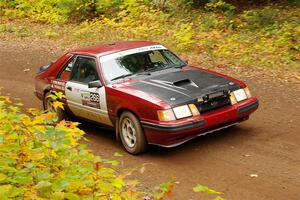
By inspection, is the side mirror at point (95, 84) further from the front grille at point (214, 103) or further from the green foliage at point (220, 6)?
the green foliage at point (220, 6)

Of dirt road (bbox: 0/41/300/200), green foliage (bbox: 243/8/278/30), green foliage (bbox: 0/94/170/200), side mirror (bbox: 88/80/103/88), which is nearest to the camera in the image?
green foliage (bbox: 0/94/170/200)

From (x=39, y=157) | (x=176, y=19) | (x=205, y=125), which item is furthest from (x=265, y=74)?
(x=39, y=157)

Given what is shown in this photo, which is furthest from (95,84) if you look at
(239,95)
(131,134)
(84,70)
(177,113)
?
(239,95)

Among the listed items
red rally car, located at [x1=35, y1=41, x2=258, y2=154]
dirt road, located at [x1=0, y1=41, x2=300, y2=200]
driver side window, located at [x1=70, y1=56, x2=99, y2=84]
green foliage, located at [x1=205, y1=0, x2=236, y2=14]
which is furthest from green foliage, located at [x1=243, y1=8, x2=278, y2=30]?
driver side window, located at [x1=70, y1=56, x2=99, y2=84]

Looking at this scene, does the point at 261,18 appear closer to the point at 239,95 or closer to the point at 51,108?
the point at 239,95

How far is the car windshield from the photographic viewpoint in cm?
775

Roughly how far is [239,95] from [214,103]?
2.04ft

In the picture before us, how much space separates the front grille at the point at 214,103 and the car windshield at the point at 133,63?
1428 millimetres

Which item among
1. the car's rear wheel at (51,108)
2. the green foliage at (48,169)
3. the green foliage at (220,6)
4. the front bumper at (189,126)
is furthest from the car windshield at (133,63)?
the green foliage at (220,6)

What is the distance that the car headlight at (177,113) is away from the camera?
657cm

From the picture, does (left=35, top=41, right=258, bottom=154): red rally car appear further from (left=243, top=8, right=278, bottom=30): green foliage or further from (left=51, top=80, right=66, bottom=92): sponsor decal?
(left=243, top=8, right=278, bottom=30): green foliage

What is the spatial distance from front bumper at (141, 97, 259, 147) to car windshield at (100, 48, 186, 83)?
128 cm

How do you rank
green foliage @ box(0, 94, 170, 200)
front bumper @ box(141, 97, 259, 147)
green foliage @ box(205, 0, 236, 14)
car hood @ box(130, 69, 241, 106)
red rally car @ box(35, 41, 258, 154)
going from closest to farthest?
green foliage @ box(0, 94, 170, 200) < front bumper @ box(141, 97, 259, 147) < red rally car @ box(35, 41, 258, 154) < car hood @ box(130, 69, 241, 106) < green foliage @ box(205, 0, 236, 14)

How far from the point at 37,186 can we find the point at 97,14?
58.5 feet
